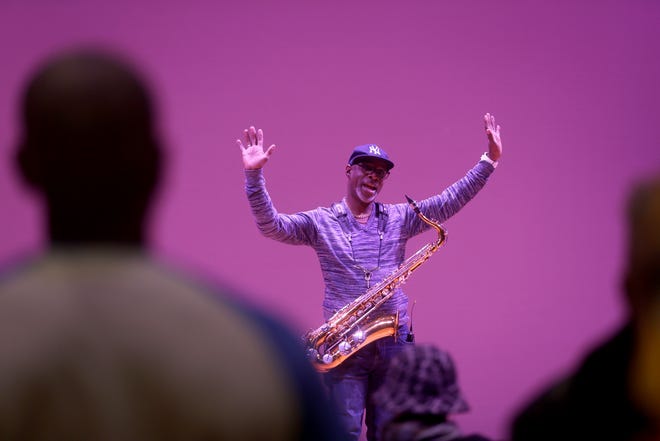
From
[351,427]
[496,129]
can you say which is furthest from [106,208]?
[496,129]

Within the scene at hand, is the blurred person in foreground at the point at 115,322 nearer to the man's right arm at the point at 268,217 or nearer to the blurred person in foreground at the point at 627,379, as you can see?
the blurred person in foreground at the point at 627,379

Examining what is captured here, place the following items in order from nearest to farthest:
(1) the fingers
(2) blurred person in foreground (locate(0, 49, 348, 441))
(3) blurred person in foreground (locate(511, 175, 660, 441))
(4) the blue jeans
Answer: (2) blurred person in foreground (locate(0, 49, 348, 441)) < (3) blurred person in foreground (locate(511, 175, 660, 441)) < (4) the blue jeans < (1) the fingers

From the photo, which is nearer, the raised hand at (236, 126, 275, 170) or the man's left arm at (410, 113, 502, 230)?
the raised hand at (236, 126, 275, 170)

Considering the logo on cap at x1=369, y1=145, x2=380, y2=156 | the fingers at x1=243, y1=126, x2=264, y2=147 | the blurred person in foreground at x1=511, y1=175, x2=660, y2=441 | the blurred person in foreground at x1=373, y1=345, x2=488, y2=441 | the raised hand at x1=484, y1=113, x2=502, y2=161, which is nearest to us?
the blurred person in foreground at x1=511, y1=175, x2=660, y2=441

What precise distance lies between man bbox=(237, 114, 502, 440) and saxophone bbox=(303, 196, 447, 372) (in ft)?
0.13

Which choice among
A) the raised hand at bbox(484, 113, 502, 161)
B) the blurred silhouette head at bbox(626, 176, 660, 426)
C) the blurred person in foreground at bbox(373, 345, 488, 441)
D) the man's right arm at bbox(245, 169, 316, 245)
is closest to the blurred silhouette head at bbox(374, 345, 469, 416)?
the blurred person in foreground at bbox(373, 345, 488, 441)

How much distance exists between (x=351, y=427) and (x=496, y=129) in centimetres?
179

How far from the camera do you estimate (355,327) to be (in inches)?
159

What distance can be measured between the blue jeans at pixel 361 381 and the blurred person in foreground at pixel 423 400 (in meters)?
1.80

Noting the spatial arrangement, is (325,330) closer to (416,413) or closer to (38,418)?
(416,413)

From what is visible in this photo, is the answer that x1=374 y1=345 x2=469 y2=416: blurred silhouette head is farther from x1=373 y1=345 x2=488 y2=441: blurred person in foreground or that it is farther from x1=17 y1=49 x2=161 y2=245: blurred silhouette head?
x1=17 y1=49 x2=161 y2=245: blurred silhouette head

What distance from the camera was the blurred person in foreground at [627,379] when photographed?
918mm

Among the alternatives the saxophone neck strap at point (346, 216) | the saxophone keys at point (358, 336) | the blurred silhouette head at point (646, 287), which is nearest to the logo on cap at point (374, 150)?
the saxophone neck strap at point (346, 216)

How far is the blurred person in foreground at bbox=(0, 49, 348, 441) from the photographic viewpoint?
81 cm
